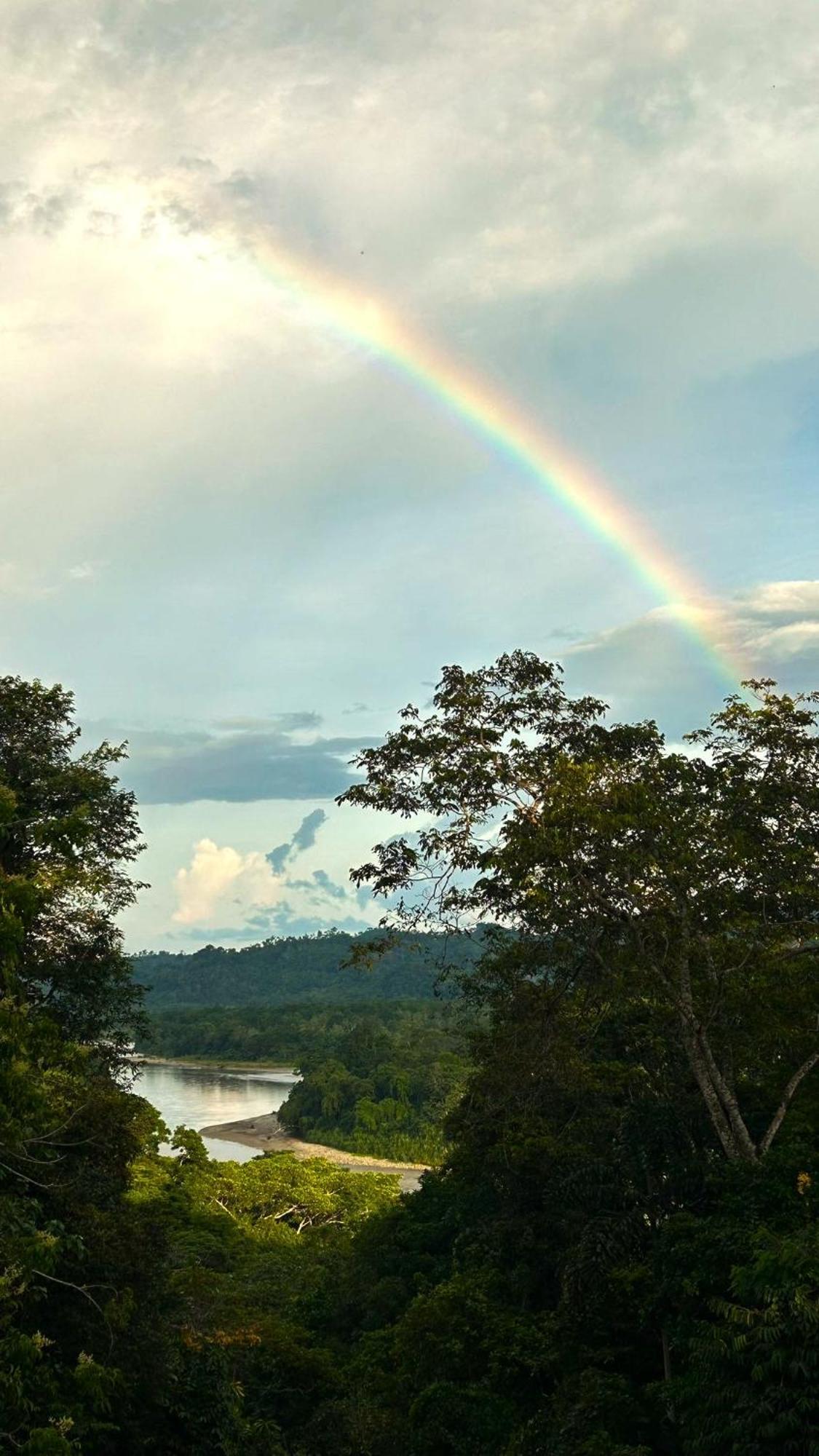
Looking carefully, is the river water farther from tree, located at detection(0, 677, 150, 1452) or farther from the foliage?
tree, located at detection(0, 677, 150, 1452)

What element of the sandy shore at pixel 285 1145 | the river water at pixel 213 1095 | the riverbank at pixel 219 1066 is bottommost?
the riverbank at pixel 219 1066

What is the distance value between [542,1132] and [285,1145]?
66.6m

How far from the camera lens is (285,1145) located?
81.9 meters

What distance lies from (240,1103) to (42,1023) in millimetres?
101244

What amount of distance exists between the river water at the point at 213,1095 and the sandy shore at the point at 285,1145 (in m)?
1.42

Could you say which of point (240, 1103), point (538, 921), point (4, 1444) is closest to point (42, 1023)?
point (4, 1444)

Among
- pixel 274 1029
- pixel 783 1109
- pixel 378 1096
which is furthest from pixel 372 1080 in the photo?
pixel 783 1109

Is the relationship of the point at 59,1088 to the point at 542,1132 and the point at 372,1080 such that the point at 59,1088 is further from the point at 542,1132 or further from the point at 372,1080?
the point at 372,1080

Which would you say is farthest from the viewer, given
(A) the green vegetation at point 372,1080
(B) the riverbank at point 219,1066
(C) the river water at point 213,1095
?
(B) the riverbank at point 219,1066

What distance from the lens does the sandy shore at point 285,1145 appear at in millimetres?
72062

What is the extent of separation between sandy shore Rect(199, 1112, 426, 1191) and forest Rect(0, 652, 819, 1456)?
159ft

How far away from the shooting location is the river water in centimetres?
8144

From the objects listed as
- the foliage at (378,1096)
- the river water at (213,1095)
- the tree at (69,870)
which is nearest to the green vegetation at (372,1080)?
the foliage at (378,1096)

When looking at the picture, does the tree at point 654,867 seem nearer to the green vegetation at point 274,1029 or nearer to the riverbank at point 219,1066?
the green vegetation at point 274,1029
